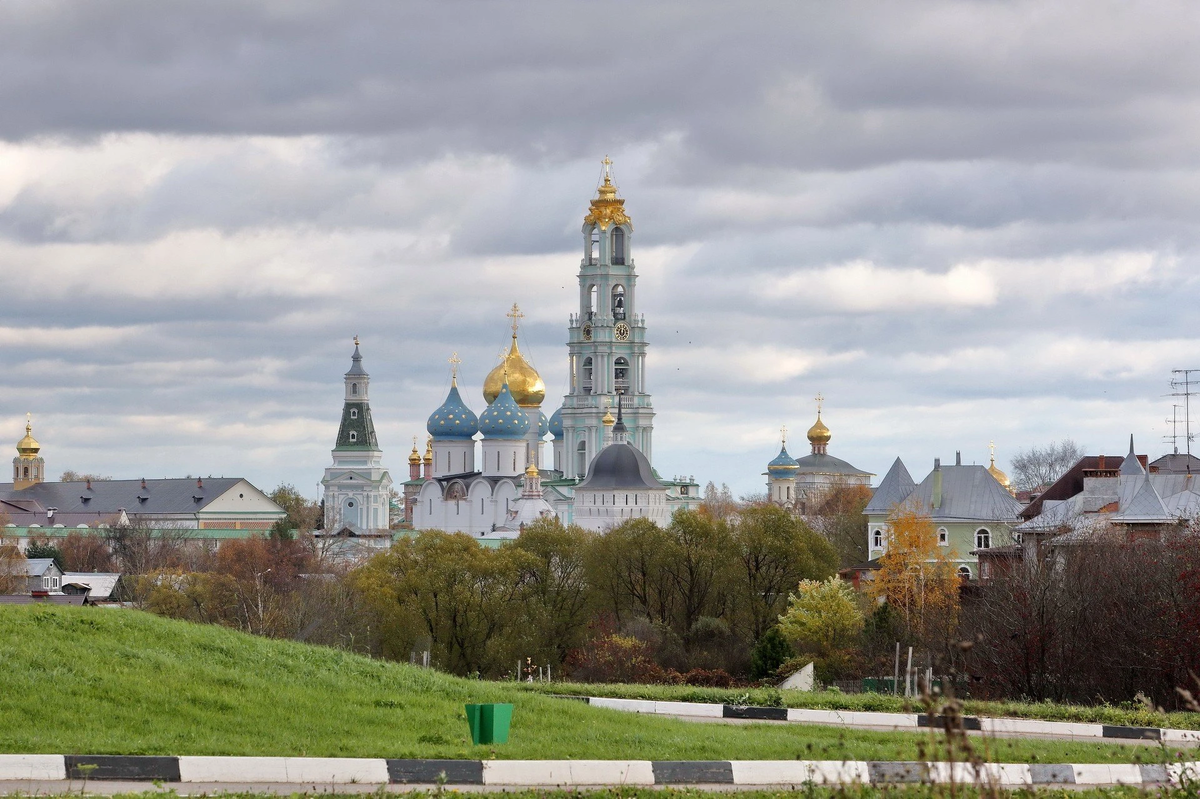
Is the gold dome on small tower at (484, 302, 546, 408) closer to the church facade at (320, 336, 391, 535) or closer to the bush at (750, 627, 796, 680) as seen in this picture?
the church facade at (320, 336, 391, 535)

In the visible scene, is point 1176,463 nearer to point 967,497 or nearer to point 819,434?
point 967,497

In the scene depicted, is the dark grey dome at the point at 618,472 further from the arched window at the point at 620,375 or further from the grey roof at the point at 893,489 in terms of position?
the grey roof at the point at 893,489

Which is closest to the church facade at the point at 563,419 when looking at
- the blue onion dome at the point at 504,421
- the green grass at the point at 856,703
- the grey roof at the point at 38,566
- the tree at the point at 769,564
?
the blue onion dome at the point at 504,421

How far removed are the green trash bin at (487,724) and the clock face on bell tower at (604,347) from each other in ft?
296

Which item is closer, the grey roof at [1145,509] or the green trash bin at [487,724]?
the green trash bin at [487,724]

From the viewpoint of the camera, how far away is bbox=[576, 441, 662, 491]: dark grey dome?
83625 mm

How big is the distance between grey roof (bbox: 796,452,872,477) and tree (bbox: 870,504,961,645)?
95485mm

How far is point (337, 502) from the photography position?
415 feet

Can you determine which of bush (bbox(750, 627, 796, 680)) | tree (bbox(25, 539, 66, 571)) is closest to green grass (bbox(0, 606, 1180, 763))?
bush (bbox(750, 627, 796, 680))

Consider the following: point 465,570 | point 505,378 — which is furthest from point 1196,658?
point 505,378

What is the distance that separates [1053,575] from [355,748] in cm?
2081

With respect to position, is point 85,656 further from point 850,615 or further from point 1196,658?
point 850,615

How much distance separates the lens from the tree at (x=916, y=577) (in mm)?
40791

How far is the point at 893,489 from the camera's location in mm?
58938
